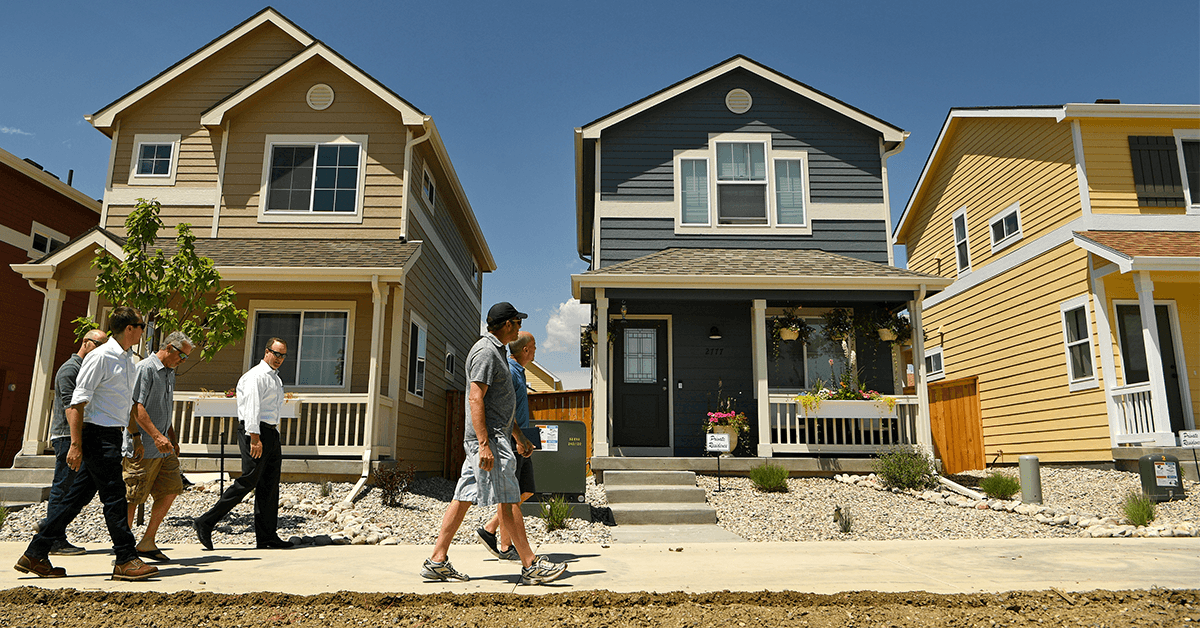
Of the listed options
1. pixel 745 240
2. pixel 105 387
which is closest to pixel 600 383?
pixel 745 240

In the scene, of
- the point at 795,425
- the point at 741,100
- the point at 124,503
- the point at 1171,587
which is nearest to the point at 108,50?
the point at 124,503

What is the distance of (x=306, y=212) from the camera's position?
11859mm

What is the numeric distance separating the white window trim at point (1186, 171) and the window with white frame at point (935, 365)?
544cm

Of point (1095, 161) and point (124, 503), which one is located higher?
point (1095, 161)

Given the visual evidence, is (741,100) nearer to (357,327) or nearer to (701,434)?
(701,434)

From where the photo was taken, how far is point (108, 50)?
33.7ft

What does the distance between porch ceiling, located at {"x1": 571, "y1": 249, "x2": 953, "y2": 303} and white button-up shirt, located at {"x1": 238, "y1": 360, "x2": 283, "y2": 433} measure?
17.0ft

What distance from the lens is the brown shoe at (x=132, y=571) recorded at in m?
4.04

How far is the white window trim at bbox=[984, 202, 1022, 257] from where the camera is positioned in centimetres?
1343

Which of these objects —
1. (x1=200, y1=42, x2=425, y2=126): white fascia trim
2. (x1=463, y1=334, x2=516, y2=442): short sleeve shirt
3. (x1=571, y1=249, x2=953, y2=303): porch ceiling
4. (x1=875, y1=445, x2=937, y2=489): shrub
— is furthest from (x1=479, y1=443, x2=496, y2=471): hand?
(x1=200, y1=42, x2=425, y2=126): white fascia trim

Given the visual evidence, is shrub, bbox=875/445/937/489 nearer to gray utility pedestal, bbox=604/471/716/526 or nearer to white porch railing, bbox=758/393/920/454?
white porch railing, bbox=758/393/920/454

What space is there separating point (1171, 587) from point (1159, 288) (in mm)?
9795

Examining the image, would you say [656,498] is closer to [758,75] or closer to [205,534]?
[205,534]

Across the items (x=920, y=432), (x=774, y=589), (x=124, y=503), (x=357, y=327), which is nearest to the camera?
(x=774, y=589)
